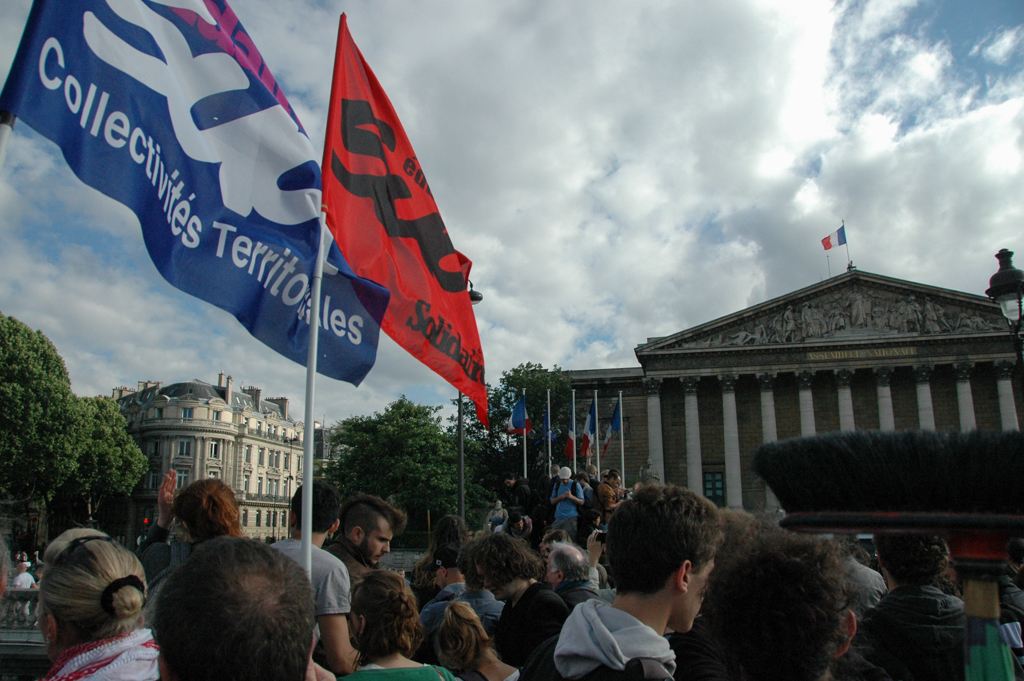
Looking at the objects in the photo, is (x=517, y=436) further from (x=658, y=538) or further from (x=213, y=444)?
(x=658, y=538)

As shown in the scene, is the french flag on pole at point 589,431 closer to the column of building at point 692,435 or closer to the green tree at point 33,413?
the column of building at point 692,435

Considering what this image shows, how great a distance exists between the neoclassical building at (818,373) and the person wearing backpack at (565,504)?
32.0 m

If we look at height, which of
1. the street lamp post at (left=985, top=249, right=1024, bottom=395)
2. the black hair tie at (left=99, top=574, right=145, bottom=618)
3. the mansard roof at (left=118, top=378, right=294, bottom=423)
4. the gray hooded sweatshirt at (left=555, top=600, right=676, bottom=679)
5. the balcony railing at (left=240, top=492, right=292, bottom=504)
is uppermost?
the mansard roof at (left=118, top=378, right=294, bottom=423)

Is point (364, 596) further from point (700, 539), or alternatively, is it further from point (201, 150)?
point (201, 150)

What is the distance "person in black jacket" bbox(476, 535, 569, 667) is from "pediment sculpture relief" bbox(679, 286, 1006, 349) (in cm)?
4115

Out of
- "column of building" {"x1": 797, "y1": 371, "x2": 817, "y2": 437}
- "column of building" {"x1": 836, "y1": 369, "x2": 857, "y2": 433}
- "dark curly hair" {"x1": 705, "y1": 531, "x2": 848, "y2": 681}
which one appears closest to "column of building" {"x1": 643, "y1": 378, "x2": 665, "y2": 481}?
"column of building" {"x1": 797, "y1": 371, "x2": 817, "y2": 437}

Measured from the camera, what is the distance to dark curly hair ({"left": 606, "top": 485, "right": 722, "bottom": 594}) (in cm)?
238

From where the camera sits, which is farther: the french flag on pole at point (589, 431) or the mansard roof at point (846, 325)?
the mansard roof at point (846, 325)

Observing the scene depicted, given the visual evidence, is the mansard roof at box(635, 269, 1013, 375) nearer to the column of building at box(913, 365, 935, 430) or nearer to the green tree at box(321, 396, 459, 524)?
the column of building at box(913, 365, 935, 430)

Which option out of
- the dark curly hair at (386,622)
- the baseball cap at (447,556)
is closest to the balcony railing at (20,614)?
the baseball cap at (447,556)

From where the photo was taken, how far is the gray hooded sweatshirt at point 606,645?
2080 mm

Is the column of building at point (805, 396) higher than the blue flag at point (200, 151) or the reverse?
higher

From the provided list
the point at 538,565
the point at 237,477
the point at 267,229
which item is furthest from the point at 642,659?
the point at 237,477

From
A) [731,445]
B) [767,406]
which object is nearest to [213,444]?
[731,445]
